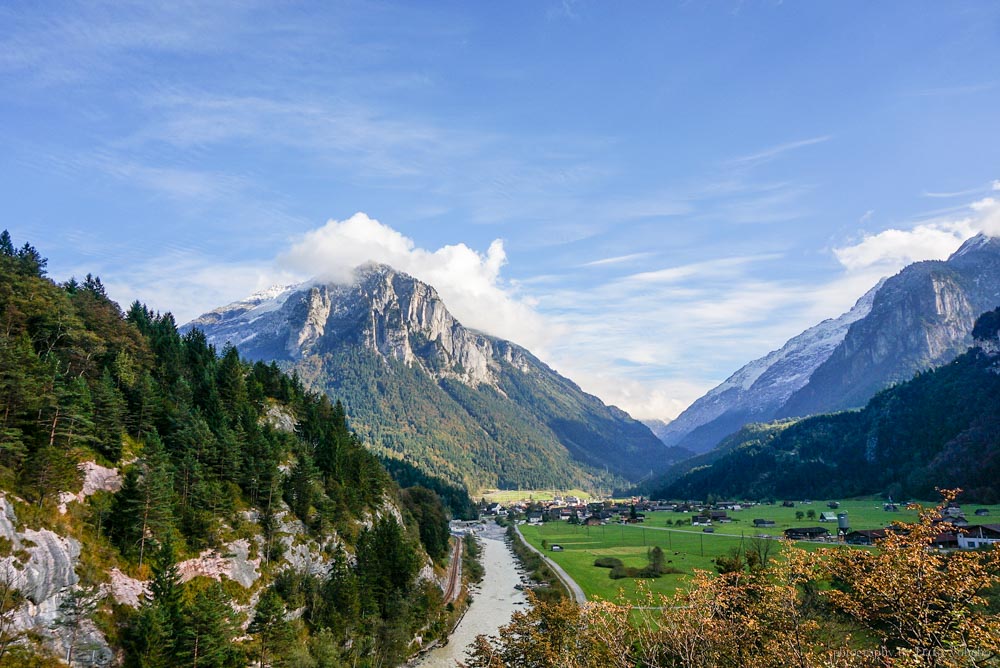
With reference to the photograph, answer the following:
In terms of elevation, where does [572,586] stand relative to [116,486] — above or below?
below

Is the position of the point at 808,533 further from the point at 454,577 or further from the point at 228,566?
the point at 228,566

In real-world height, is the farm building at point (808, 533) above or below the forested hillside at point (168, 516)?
below

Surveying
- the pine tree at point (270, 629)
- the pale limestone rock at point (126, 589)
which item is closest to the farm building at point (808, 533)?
the pine tree at point (270, 629)

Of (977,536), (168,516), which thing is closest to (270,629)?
(168,516)

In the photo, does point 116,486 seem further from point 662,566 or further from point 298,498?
point 662,566

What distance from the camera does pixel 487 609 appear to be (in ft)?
337

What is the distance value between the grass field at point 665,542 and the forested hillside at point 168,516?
36.0m

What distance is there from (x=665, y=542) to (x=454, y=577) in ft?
194

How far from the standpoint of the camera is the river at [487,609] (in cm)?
7735

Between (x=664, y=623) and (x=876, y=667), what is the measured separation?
1356cm

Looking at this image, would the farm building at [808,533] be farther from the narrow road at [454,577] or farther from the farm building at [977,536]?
the narrow road at [454,577]

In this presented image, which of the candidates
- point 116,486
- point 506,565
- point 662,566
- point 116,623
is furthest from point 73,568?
point 506,565

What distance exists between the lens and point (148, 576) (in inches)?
2048

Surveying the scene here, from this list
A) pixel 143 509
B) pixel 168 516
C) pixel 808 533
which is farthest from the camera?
pixel 808 533
